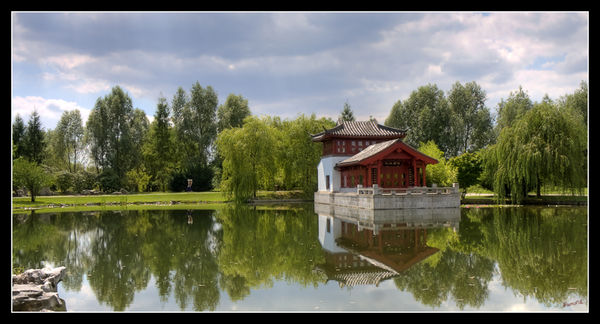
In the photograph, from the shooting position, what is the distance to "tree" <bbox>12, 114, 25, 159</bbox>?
46.4 m

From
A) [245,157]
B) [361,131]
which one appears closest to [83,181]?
[245,157]

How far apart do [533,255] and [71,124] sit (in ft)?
191

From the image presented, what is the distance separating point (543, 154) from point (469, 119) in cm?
2396

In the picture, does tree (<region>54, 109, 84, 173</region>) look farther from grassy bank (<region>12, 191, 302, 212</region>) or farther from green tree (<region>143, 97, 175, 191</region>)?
grassy bank (<region>12, 191, 302, 212</region>)

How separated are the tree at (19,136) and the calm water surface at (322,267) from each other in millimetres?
33873

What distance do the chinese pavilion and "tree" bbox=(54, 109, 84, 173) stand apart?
35.3 meters

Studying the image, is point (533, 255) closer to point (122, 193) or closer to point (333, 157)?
point (333, 157)

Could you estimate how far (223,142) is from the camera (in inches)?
1565

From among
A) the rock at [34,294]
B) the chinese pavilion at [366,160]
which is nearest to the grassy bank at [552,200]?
the chinese pavilion at [366,160]

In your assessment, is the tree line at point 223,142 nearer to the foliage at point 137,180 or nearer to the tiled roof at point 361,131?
the foliage at point 137,180

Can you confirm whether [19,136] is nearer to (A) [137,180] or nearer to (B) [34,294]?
(A) [137,180]

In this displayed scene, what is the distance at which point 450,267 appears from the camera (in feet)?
32.0

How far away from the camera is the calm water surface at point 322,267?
24.1ft
